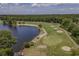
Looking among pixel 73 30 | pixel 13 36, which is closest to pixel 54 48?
pixel 73 30

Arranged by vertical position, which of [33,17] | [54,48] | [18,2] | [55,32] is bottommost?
[54,48]

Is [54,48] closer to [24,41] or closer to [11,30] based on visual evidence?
[24,41]

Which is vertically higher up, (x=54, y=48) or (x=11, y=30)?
(x=11, y=30)
